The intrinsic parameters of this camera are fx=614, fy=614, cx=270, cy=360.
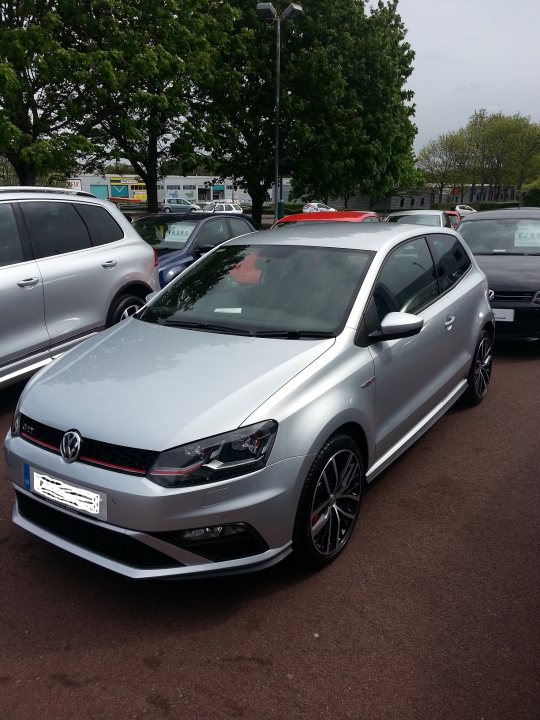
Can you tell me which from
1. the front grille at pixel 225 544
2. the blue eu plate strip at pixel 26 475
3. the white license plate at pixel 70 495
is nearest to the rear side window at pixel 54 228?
the blue eu plate strip at pixel 26 475

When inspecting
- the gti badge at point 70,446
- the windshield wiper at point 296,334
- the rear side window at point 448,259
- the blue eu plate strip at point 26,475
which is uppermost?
the rear side window at point 448,259

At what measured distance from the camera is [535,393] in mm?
5832

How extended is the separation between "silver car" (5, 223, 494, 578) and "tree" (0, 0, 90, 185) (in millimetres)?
8646


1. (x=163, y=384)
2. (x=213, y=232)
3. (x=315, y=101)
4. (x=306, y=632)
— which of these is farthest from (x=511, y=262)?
(x=315, y=101)

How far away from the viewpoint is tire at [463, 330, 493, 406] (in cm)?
512

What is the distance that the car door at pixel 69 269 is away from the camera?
5.27 m

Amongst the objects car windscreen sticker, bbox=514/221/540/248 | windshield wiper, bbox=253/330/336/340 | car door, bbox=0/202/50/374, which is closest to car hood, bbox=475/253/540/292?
car windscreen sticker, bbox=514/221/540/248

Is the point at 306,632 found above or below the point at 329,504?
below

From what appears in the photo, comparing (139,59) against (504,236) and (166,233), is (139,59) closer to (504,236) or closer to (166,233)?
(166,233)

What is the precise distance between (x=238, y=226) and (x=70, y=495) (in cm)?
795

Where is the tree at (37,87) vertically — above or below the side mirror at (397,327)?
above

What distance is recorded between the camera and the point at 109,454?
2.56 meters

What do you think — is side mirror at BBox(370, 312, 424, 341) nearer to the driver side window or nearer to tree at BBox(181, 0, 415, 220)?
the driver side window

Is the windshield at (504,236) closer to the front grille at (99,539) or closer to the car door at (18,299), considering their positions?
the car door at (18,299)
